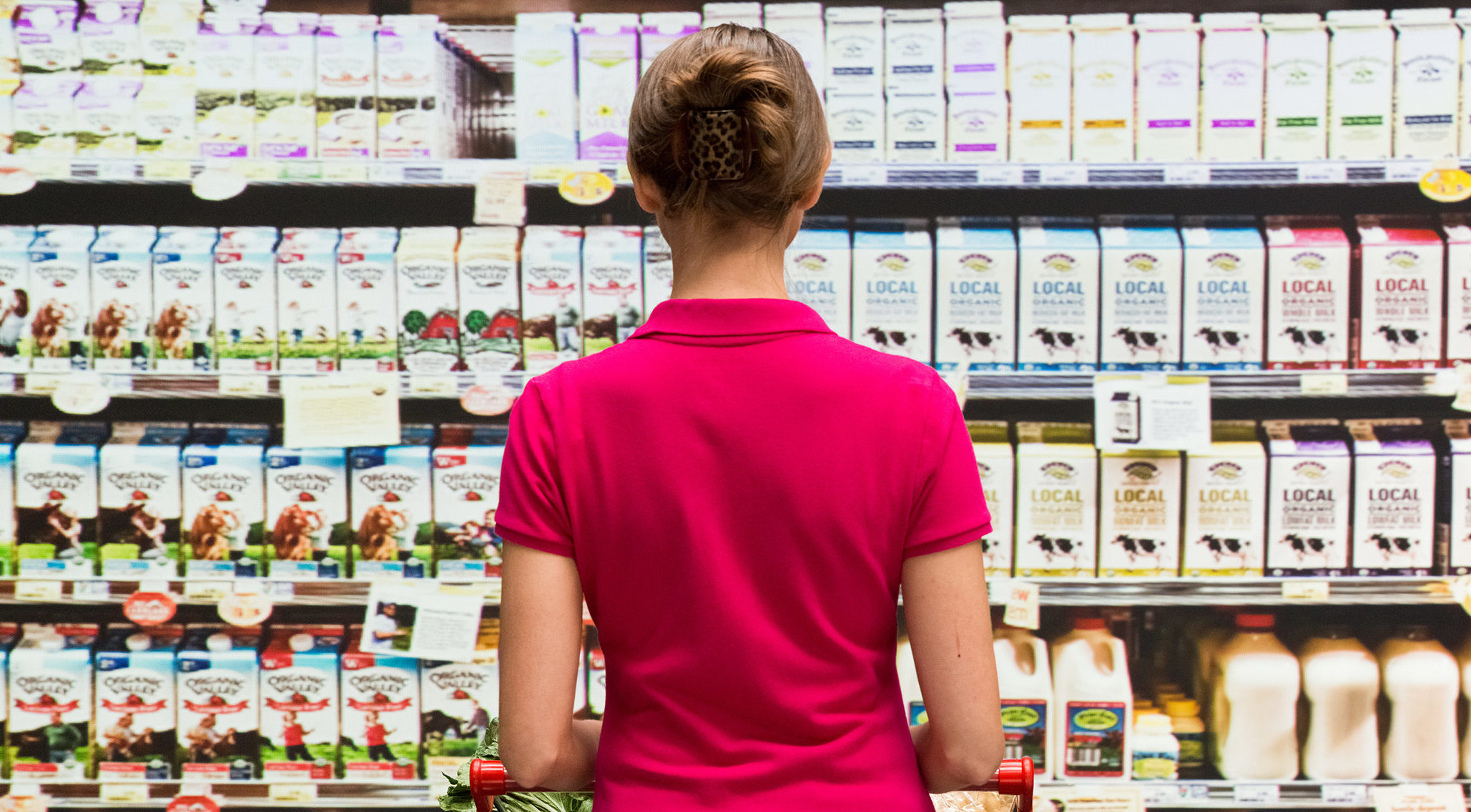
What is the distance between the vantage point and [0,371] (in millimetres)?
2562

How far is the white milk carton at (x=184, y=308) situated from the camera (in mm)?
2555

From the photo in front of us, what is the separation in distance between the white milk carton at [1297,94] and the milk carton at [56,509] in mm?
2673

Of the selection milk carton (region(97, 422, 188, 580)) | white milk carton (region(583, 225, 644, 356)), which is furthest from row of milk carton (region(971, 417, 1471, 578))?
milk carton (region(97, 422, 188, 580))

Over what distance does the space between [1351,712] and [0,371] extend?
10.0 ft

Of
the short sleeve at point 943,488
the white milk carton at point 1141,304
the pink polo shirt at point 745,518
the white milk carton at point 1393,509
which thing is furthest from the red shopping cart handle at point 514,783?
the white milk carton at point 1393,509

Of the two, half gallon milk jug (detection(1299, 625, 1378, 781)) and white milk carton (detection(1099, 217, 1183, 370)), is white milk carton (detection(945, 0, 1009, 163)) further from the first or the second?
half gallon milk jug (detection(1299, 625, 1378, 781))

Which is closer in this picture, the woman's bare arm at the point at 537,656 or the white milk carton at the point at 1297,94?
the woman's bare arm at the point at 537,656

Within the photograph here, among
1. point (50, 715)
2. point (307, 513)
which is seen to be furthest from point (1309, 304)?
point (50, 715)

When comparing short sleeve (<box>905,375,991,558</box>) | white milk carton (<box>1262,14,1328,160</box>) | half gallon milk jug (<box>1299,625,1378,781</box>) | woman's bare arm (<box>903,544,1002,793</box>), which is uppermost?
white milk carton (<box>1262,14,1328,160</box>)

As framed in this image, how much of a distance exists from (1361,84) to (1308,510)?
91 cm

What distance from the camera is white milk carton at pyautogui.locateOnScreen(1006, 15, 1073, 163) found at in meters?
2.46

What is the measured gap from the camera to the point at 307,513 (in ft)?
8.47

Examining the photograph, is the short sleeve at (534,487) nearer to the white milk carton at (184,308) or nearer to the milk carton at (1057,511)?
the milk carton at (1057,511)

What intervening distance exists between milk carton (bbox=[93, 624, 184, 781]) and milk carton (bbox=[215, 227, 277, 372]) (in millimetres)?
683
